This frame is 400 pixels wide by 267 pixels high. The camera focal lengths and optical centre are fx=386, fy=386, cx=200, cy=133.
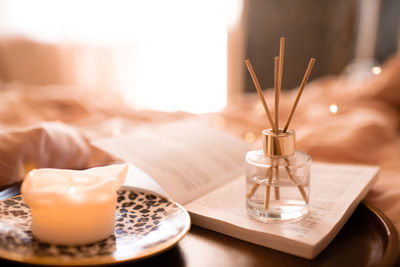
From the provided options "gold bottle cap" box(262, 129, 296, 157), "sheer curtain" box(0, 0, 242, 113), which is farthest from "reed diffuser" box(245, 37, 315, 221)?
"sheer curtain" box(0, 0, 242, 113)

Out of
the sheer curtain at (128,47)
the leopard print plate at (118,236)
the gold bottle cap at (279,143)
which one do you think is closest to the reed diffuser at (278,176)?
the gold bottle cap at (279,143)

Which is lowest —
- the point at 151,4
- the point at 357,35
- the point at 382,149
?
the point at 382,149

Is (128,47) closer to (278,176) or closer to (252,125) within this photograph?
(252,125)

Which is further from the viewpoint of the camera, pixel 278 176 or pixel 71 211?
pixel 278 176

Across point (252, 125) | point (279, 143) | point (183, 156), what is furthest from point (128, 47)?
point (279, 143)

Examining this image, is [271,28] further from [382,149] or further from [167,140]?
[167,140]

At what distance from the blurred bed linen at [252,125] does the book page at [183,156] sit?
0.35 feet

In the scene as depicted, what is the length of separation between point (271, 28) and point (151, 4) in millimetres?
958

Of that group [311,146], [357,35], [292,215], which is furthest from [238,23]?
[292,215]

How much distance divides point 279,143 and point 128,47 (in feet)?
8.93

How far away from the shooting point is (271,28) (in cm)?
306

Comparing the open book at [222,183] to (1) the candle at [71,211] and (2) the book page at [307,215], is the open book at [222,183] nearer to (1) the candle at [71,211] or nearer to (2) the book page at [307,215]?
(2) the book page at [307,215]

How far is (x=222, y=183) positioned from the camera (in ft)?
2.17

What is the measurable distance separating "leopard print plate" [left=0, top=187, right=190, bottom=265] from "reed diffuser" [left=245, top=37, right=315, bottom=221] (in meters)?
0.11
